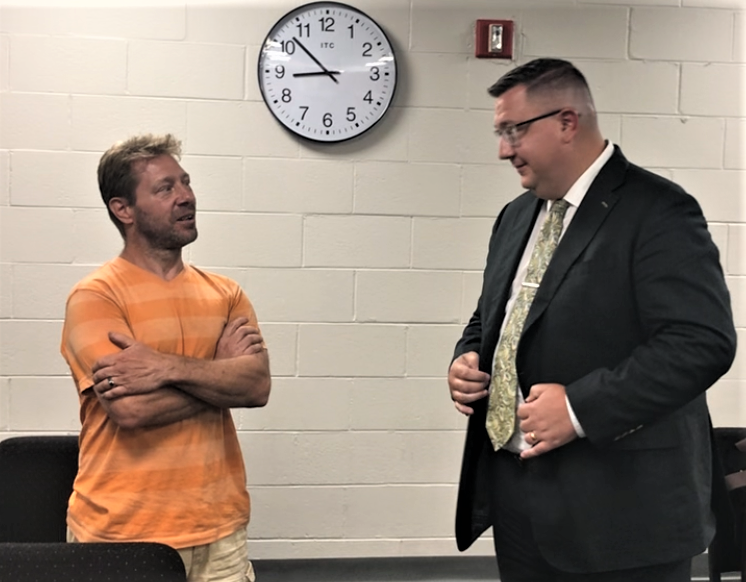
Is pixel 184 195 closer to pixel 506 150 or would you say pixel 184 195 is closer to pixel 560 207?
pixel 506 150

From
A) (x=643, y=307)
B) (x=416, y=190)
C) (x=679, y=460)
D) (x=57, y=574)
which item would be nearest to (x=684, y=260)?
(x=643, y=307)

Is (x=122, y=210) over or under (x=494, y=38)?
under

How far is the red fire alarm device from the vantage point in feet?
9.82

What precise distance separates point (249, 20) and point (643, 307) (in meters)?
1.97

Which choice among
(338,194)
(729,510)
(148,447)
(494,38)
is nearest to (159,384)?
(148,447)

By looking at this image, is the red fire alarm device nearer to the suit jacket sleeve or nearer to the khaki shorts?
the suit jacket sleeve

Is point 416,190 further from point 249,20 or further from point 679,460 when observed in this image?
point 679,460

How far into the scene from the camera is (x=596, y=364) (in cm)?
163

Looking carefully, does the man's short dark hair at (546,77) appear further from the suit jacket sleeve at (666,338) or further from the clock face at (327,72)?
the clock face at (327,72)

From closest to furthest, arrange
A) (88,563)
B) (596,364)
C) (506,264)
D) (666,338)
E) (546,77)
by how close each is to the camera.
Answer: (88,563) < (666,338) < (596,364) < (546,77) < (506,264)

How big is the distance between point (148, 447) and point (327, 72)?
1.65 m

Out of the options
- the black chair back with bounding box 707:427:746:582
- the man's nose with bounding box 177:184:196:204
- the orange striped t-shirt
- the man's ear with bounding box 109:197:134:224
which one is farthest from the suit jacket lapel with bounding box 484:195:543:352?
the man's ear with bounding box 109:197:134:224

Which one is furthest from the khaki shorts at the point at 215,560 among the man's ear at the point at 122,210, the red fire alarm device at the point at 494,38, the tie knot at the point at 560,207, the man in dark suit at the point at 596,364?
the red fire alarm device at the point at 494,38

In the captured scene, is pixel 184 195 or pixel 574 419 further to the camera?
pixel 184 195
